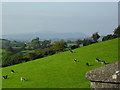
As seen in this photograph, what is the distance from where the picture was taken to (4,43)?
126 metres

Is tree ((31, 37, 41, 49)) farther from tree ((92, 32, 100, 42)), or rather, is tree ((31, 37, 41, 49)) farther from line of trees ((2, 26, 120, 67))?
tree ((92, 32, 100, 42))

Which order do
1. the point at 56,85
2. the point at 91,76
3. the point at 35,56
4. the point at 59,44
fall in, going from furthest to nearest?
the point at 59,44
the point at 35,56
the point at 56,85
the point at 91,76

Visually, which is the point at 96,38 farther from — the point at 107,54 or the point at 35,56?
the point at 107,54

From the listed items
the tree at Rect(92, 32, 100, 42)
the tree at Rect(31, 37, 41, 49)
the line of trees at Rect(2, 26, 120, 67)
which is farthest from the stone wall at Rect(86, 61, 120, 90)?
the tree at Rect(31, 37, 41, 49)

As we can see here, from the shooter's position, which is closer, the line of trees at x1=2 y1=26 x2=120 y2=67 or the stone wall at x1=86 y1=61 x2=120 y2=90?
the stone wall at x1=86 y1=61 x2=120 y2=90

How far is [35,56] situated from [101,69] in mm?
61652

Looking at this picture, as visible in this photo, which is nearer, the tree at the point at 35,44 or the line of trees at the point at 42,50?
the line of trees at the point at 42,50

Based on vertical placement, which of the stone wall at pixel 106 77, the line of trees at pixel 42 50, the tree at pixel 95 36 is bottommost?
the stone wall at pixel 106 77

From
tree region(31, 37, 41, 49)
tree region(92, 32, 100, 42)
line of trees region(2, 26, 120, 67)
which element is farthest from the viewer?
tree region(31, 37, 41, 49)

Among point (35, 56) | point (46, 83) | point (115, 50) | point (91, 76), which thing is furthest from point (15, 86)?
point (35, 56)

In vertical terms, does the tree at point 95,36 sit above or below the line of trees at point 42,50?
above

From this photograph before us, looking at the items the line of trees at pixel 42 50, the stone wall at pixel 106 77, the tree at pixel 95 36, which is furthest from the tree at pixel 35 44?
the stone wall at pixel 106 77

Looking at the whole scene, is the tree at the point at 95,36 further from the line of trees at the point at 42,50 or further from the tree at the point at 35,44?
the tree at the point at 35,44

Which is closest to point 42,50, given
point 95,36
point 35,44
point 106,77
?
point 95,36
